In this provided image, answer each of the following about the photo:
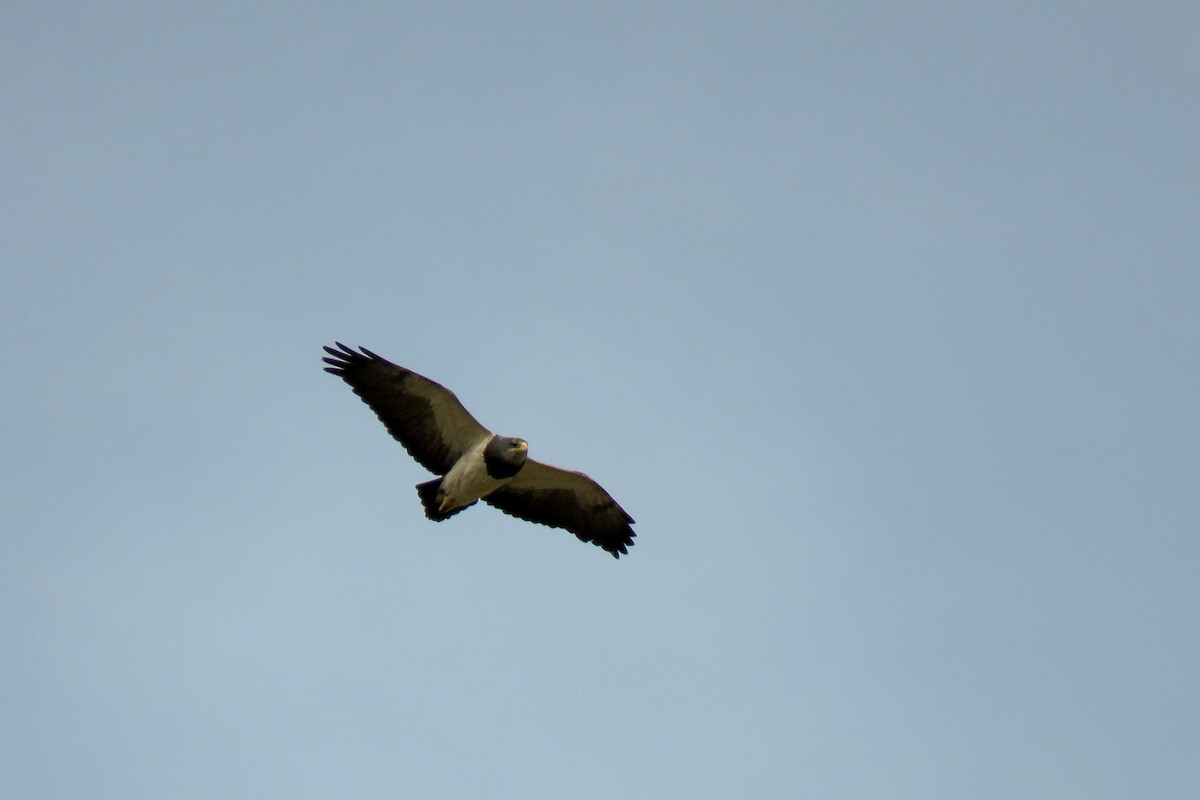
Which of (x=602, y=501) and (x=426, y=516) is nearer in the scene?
(x=426, y=516)

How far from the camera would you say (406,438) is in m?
18.6

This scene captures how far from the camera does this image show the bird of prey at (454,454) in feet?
58.7

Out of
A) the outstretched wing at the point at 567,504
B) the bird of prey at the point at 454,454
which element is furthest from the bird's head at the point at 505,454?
the outstretched wing at the point at 567,504

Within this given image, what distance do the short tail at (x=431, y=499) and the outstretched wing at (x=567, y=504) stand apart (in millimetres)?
1020

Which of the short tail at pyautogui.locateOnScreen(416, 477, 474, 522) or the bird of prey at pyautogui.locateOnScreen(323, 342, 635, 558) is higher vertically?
the bird of prey at pyautogui.locateOnScreen(323, 342, 635, 558)

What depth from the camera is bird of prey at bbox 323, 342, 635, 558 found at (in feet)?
58.7

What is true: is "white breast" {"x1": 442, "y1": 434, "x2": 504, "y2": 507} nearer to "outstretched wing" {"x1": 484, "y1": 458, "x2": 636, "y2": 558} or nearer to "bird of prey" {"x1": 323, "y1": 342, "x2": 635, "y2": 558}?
"bird of prey" {"x1": 323, "y1": 342, "x2": 635, "y2": 558}

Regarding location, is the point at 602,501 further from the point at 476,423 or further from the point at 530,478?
the point at 476,423

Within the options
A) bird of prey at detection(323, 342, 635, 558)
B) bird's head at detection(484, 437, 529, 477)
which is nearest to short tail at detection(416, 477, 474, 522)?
bird of prey at detection(323, 342, 635, 558)

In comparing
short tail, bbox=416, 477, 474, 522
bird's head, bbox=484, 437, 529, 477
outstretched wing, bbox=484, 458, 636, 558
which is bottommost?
short tail, bbox=416, 477, 474, 522

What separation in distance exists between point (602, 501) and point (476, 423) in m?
2.55

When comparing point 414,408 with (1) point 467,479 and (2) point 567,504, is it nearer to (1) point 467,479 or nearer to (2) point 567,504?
(1) point 467,479

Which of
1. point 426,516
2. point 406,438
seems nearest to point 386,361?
point 406,438

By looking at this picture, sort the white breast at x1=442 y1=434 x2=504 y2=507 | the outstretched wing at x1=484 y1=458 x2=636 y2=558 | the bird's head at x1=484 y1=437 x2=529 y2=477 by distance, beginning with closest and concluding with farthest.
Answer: the bird's head at x1=484 y1=437 x2=529 y2=477 < the white breast at x1=442 y1=434 x2=504 y2=507 < the outstretched wing at x1=484 y1=458 x2=636 y2=558
